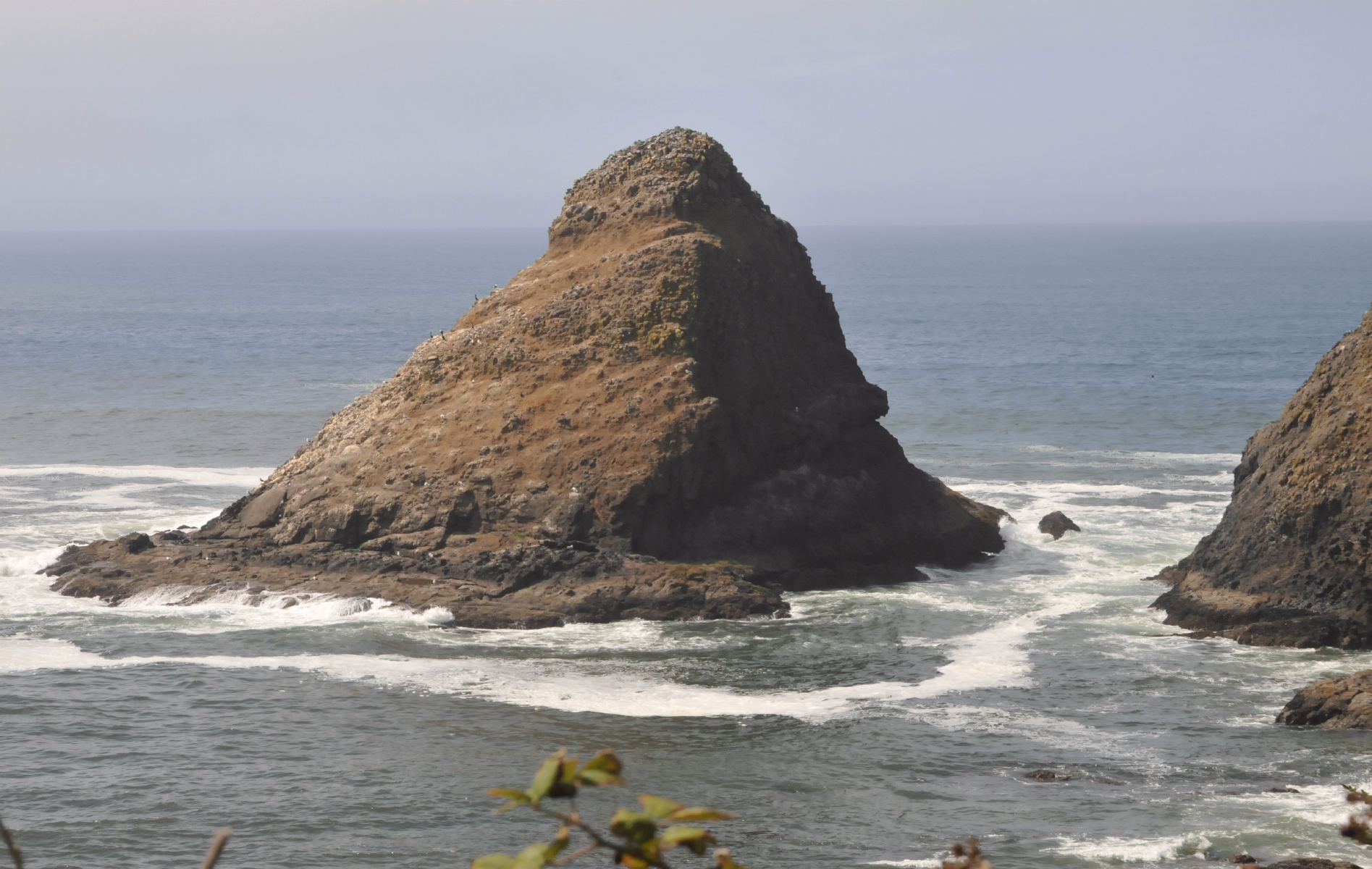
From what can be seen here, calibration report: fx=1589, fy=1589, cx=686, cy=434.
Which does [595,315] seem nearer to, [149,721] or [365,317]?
[149,721]

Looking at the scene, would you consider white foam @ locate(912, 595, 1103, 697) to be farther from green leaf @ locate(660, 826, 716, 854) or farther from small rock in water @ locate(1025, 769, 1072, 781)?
green leaf @ locate(660, 826, 716, 854)

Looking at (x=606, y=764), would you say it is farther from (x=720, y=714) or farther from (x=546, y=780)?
(x=720, y=714)

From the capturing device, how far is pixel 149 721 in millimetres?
27891

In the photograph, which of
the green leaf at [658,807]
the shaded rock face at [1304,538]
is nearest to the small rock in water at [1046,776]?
the shaded rock face at [1304,538]

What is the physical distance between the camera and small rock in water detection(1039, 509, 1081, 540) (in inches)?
1699

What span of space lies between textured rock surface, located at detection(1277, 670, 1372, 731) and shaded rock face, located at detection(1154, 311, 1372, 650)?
16.0ft

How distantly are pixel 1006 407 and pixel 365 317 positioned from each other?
7926 cm

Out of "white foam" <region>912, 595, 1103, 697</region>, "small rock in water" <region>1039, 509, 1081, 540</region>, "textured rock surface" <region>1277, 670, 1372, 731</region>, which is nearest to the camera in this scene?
"textured rock surface" <region>1277, 670, 1372, 731</region>

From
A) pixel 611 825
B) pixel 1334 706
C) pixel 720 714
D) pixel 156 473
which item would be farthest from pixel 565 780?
pixel 156 473

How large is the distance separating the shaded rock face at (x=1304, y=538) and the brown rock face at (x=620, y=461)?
7.45 m

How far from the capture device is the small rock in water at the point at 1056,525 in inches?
1699

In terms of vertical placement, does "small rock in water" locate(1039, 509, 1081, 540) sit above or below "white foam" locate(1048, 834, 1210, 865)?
above

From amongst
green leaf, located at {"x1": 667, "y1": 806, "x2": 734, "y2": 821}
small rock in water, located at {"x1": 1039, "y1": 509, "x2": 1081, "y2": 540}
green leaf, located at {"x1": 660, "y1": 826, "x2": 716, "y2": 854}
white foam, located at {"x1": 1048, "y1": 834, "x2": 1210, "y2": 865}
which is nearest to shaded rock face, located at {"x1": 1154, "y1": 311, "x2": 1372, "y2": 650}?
small rock in water, located at {"x1": 1039, "y1": 509, "x2": 1081, "y2": 540}

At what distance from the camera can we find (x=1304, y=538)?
33.3 m
